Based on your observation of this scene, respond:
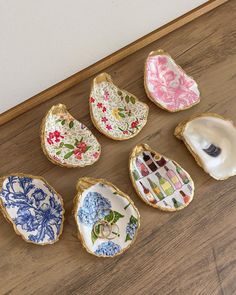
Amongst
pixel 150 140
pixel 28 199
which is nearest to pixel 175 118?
pixel 150 140

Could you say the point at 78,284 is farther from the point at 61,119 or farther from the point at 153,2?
the point at 153,2

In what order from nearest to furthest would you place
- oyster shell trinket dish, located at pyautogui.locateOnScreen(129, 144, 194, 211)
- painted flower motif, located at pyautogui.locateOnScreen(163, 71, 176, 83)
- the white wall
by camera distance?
the white wall, oyster shell trinket dish, located at pyautogui.locateOnScreen(129, 144, 194, 211), painted flower motif, located at pyautogui.locateOnScreen(163, 71, 176, 83)

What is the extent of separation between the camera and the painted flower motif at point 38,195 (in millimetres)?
873

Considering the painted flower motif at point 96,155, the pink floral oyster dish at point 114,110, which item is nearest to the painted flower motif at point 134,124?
the pink floral oyster dish at point 114,110

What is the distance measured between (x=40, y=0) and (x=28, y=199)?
1.29 ft

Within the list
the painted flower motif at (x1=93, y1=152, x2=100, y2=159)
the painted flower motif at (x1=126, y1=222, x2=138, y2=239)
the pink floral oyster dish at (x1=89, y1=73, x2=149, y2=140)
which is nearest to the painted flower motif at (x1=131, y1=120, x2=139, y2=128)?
the pink floral oyster dish at (x1=89, y1=73, x2=149, y2=140)

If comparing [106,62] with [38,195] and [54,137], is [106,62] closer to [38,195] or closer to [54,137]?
[54,137]

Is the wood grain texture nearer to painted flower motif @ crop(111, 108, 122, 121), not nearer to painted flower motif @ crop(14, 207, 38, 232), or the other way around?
painted flower motif @ crop(111, 108, 122, 121)

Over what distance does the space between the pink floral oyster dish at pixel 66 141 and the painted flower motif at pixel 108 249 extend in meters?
0.17

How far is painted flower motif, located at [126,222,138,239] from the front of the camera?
88 cm

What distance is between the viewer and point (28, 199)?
87 cm

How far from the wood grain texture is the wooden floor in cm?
2

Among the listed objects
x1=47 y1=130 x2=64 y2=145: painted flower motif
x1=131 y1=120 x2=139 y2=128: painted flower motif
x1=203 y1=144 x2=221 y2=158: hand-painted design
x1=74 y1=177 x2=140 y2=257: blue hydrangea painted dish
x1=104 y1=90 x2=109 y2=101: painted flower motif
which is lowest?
x1=203 y1=144 x2=221 y2=158: hand-painted design

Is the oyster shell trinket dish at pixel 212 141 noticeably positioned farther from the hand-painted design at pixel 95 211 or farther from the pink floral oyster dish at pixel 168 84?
the hand-painted design at pixel 95 211
